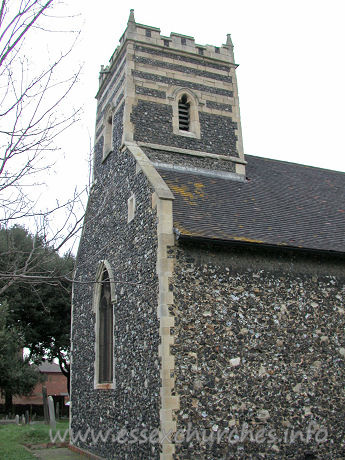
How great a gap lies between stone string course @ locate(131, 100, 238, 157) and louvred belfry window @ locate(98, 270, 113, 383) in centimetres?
409

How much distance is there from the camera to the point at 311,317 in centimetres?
991

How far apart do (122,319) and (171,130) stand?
5742 millimetres

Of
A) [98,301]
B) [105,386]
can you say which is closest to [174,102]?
[98,301]

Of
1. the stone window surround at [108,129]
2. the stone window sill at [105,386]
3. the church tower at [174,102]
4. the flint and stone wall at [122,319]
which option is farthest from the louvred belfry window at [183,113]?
the stone window sill at [105,386]

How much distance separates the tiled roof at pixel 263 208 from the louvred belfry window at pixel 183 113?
1930mm

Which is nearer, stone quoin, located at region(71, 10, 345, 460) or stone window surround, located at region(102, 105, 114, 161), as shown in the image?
stone quoin, located at region(71, 10, 345, 460)

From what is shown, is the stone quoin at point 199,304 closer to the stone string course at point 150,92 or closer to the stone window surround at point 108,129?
the stone string course at point 150,92

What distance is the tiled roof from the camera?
1021 centimetres

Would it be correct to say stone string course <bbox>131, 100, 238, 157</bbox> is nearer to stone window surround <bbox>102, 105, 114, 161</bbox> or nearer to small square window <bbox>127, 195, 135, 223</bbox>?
stone window surround <bbox>102, 105, 114, 161</bbox>

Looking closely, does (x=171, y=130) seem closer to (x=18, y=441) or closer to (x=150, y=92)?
(x=150, y=92)

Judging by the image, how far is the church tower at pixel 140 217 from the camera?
9125 millimetres

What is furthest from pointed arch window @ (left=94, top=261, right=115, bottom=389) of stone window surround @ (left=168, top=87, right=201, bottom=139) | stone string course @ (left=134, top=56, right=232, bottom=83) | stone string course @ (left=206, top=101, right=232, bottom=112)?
stone string course @ (left=134, top=56, right=232, bottom=83)

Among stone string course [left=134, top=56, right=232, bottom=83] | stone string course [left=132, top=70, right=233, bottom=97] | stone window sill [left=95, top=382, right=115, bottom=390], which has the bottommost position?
stone window sill [left=95, top=382, right=115, bottom=390]

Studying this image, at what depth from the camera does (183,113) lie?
1433cm
